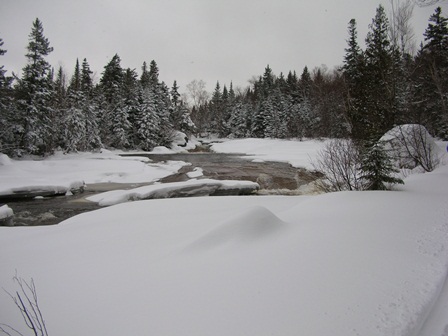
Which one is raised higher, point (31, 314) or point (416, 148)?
point (416, 148)

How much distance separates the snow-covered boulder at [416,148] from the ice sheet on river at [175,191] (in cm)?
596

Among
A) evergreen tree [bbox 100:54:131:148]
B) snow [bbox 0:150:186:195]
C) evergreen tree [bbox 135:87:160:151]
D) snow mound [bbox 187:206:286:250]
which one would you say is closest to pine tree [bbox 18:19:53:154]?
snow [bbox 0:150:186:195]

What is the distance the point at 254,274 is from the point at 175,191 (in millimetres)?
7694

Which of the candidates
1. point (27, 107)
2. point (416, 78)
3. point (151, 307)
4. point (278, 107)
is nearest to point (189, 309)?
point (151, 307)

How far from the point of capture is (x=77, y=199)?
9969 millimetres

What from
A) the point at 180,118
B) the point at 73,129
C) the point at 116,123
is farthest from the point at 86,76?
the point at 73,129

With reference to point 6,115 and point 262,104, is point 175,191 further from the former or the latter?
point 262,104

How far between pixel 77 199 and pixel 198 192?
16.4 ft

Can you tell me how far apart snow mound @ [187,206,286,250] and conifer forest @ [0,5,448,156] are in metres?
3.93

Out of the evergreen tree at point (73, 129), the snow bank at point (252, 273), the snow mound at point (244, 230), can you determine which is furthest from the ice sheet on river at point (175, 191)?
the evergreen tree at point (73, 129)

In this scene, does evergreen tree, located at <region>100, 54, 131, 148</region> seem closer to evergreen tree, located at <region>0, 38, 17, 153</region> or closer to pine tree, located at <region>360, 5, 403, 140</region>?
evergreen tree, located at <region>0, 38, 17, 153</region>

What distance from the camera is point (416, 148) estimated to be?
906cm

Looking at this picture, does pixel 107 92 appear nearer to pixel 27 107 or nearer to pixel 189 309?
pixel 27 107

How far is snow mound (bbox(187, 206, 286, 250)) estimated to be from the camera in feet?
10.4
